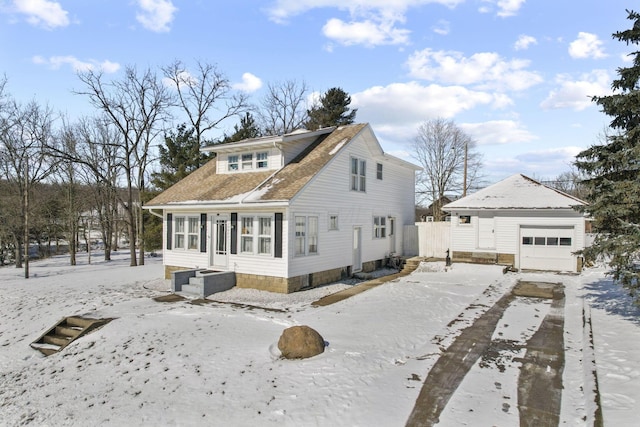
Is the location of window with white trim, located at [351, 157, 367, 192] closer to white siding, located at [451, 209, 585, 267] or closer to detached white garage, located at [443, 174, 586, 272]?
detached white garage, located at [443, 174, 586, 272]

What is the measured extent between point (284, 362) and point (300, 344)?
1.52ft

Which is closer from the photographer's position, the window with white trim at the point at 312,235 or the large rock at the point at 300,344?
the large rock at the point at 300,344

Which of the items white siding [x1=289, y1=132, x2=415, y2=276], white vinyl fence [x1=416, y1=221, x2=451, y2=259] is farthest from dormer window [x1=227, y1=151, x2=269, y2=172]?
white vinyl fence [x1=416, y1=221, x2=451, y2=259]

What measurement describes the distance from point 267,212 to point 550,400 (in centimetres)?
1021

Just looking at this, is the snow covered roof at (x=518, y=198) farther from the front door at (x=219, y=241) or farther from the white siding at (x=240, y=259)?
the front door at (x=219, y=241)

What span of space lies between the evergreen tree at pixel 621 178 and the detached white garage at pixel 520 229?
8875 mm

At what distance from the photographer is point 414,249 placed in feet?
72.2

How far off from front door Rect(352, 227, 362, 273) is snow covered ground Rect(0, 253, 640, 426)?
4320mm

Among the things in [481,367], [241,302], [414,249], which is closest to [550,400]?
[481,367]

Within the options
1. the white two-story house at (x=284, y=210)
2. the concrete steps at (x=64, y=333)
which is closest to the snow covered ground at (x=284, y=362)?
the concrete steps at (x=64, y=333)

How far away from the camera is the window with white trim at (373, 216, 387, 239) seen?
19.5 meters

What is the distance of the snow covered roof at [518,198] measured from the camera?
17.4m

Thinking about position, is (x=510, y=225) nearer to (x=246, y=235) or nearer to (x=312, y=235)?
(x=312, y=235)

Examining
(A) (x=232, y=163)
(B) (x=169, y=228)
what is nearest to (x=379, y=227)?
(A) (x=232, y=163)
